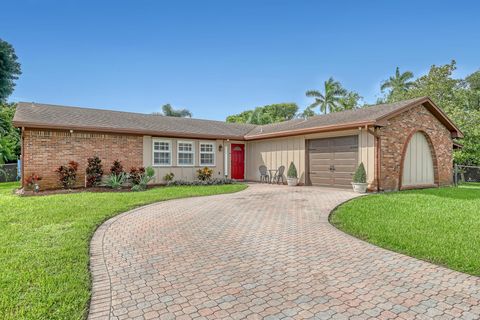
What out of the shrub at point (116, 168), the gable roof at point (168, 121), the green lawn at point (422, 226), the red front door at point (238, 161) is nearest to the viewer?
the green lawn at point (422, 226)

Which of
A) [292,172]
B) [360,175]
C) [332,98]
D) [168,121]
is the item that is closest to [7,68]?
[168,121]

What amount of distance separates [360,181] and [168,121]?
1081 centimetres

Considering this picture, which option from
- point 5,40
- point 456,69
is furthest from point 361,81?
point 5,40

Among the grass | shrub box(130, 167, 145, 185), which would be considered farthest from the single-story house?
the grass

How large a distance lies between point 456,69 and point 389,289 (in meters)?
27.9

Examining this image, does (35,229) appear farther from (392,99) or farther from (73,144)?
(392,99)

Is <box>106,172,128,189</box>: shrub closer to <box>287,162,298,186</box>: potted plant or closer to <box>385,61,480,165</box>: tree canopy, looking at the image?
<box>287,162,298,186</box>: potted plant

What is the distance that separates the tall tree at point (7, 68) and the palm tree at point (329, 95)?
26.4 metres

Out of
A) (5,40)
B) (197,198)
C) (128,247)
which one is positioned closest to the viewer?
(128,247)

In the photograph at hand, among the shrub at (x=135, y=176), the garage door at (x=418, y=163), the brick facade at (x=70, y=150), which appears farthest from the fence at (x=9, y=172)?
the garage door at (x=418, y=163)

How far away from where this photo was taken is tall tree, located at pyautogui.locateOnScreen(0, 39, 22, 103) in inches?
694

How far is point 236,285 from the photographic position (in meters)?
3.38

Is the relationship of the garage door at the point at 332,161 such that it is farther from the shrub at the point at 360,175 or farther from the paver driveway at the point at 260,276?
the paver driveway at the point at 260,276

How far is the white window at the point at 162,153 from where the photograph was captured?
46.9ft
